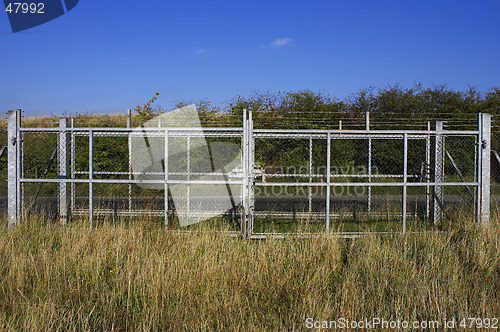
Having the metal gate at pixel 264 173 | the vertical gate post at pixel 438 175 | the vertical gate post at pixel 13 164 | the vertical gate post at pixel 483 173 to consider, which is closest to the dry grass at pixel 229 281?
the vertical gate post at pixel 13 164

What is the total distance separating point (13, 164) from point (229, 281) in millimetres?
5319

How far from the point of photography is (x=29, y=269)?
5.28 meters

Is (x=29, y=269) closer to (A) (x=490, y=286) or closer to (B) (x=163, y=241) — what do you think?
(B) (x=163, y=241)

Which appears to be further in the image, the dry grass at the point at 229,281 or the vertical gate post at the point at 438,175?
the vertical gate post at the point at 438,175

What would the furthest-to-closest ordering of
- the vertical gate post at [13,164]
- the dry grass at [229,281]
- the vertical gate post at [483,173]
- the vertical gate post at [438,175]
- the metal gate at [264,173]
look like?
1. the metal gate at [264,173]
2. the vertical gate post at [438,175]
3. the vertical gate post at [483,173]
4. the vertical gate post at [13,164]
5. the dry grass at [229,281]

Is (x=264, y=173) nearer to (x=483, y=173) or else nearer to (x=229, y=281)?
(x=483, y=173)

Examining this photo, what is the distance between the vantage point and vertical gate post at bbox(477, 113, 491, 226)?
26.2 feet

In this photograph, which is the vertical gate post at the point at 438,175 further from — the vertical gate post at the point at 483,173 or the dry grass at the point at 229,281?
the dry grass at the point at 229,281

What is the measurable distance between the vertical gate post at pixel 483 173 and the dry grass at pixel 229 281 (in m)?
1.46

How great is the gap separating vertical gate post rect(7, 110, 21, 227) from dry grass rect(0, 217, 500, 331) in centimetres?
125

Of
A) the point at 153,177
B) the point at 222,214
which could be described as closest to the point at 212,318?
the point at 222,214

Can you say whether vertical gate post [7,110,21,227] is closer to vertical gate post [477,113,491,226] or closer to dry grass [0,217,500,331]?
dry grass [0,217,500,331]

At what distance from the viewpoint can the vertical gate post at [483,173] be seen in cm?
800

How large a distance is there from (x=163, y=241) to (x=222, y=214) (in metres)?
3.84
